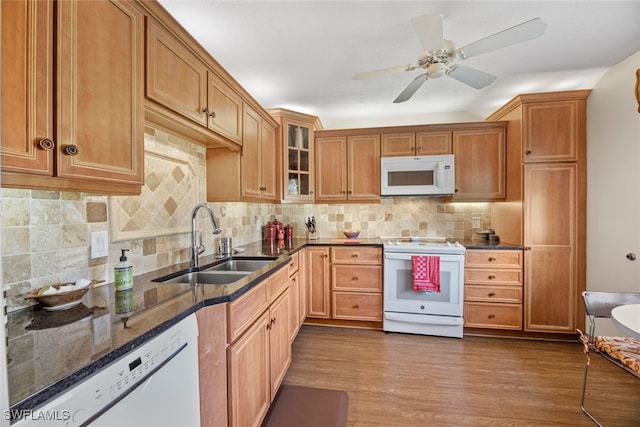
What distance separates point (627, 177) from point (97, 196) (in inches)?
143

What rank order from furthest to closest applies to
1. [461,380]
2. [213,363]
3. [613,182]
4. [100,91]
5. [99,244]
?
1. [613,182]
2. [461,380]
3. [99,244]
4. [213,363]
5. [100,91]

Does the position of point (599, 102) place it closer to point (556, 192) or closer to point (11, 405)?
point (556, 192)

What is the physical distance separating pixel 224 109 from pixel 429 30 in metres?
1.35

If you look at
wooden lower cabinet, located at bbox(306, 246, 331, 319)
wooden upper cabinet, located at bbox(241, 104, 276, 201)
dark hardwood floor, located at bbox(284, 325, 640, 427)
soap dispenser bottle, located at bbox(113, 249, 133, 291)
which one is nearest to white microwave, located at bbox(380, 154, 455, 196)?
wooden lower cabinet, located at bbox(306, 246, 331, 319)

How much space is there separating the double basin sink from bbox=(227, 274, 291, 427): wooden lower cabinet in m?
0.24

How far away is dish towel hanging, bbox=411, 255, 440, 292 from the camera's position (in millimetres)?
2670

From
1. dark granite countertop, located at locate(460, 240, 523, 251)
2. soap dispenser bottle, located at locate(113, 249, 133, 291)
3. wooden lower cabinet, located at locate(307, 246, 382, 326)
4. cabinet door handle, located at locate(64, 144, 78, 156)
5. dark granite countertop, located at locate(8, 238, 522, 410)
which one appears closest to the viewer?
dark granite countertop, located at locate(8, 238, 522, 410)

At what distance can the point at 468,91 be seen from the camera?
106 inches

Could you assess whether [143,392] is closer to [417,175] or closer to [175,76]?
[175,76]

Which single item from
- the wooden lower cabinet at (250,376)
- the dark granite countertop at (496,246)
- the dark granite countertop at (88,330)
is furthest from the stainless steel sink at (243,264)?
the dark granite countertop at (496,246)

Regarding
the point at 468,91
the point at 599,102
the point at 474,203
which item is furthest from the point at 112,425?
the point at 599,102

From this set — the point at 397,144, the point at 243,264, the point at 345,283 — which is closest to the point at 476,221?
the point at 397,144

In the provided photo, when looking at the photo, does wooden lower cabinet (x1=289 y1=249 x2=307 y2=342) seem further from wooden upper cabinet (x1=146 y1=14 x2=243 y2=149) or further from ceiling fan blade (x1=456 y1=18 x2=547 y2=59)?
ceiling fan blade (x1=456 y1=18 x2=547 y2=59)

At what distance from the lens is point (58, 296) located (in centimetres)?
99
